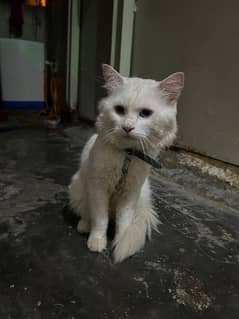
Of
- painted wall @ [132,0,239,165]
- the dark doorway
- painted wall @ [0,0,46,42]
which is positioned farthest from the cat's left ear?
painted wall @ [0,0,46,42]

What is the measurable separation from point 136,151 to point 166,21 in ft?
4.69

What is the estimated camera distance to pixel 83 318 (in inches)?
31.4

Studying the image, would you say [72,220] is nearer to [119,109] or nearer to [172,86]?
[119,109]

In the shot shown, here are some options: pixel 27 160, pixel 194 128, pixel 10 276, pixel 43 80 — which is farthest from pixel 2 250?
pixel 43 80

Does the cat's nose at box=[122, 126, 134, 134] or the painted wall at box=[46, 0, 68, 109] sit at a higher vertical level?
the painted wall at box=[46, 0, 68, 109]

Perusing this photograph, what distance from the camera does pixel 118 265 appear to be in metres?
1.01

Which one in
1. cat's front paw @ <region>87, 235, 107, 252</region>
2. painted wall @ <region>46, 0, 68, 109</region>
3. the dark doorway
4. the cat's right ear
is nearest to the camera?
the cat's right ear

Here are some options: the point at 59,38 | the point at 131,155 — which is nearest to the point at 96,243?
the point at 131,155

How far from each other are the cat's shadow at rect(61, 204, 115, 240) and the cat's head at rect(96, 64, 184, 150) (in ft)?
1.26

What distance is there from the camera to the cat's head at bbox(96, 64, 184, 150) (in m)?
0.89

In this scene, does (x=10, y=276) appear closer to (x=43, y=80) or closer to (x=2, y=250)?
(x=2, y=250)

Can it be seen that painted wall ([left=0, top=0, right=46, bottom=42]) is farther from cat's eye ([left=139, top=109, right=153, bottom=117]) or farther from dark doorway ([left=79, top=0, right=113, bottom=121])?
cat's eye ([left=139, top=109, right=153, bottom=117])

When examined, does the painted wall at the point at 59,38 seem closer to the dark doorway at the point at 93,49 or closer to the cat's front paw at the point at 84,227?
the dark doorway at the point at 93,49

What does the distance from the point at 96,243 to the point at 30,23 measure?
3.63 metres
